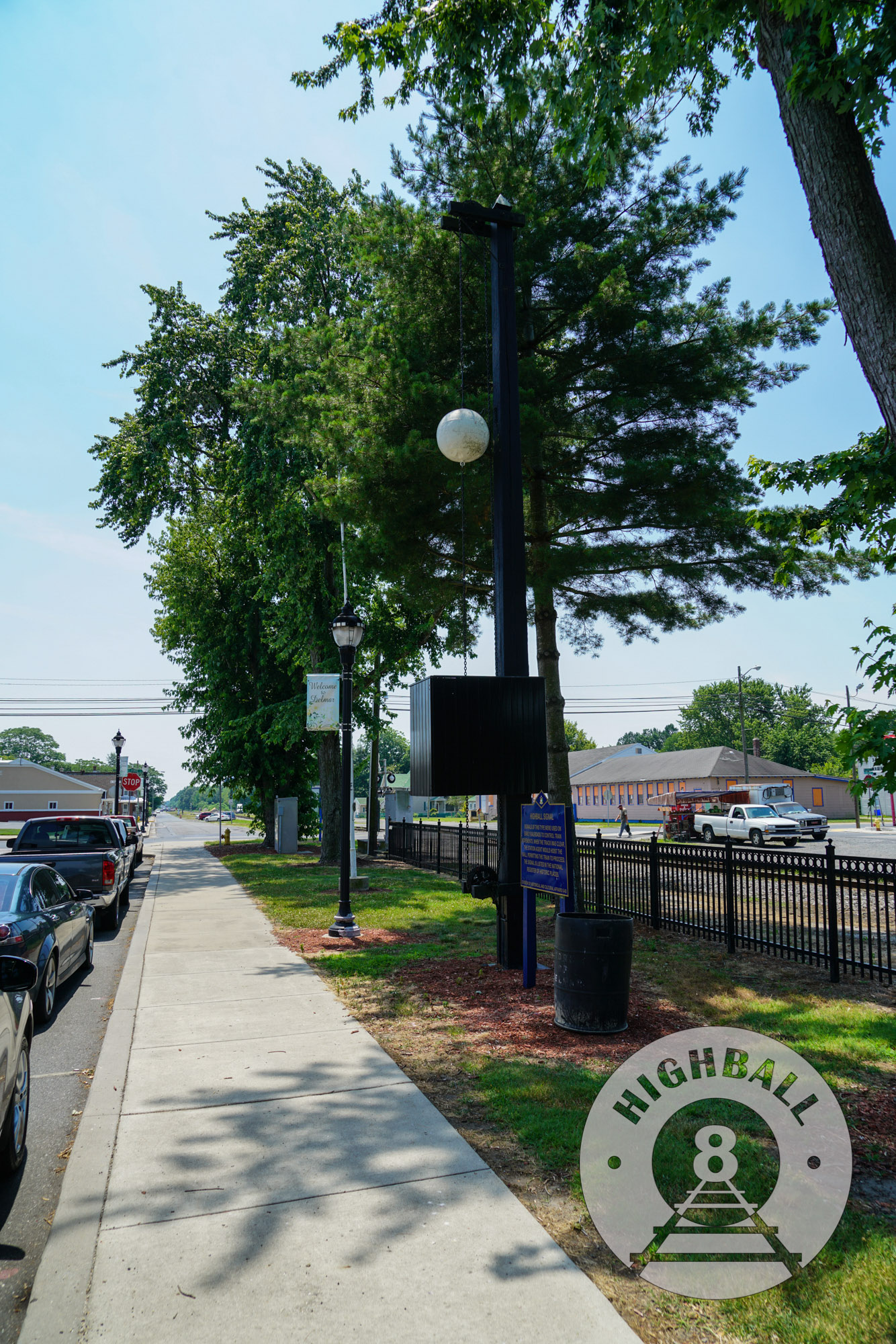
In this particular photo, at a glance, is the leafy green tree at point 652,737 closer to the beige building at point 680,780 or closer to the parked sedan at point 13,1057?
the beige building at point 680,780

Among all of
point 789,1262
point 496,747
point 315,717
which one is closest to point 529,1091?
point 789,1262

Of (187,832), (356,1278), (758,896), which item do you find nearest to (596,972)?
(356,1278)

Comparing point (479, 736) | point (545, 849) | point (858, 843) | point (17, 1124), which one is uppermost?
point (479, 736)

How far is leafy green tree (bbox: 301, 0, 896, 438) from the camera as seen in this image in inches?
191

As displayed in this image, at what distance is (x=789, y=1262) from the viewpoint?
342 cm

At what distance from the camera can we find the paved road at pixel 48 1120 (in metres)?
3.53

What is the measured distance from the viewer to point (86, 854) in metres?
12.4

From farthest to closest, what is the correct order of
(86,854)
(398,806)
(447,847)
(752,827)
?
(752,827) < (398,806) < (447,847) < (86,854)

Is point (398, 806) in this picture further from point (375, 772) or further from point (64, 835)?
point (64, 835)

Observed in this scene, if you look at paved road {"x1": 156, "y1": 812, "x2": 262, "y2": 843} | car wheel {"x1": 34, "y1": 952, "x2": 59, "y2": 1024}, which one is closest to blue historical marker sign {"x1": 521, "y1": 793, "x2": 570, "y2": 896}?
car wheel {"x1": 34, "y1": 952, "x2": 59, "y2": 1024}

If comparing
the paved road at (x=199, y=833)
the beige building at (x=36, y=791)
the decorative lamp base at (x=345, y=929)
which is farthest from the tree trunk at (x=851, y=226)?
the beige building at (x=36, y=791)

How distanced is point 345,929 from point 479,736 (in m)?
4.39

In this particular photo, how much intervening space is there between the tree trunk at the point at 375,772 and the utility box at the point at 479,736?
15.3 meters

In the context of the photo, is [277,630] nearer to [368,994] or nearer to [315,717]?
[315,717]
